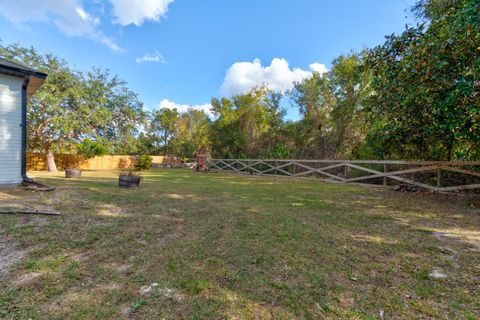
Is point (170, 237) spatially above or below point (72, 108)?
below

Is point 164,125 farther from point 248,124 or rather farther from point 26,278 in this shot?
point 26,278

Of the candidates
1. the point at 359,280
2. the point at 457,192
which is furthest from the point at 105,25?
the point at 457,192

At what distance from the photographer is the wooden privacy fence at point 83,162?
1486 centimetres

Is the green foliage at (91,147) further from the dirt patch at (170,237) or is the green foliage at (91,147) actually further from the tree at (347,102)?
the tree at (347,102)

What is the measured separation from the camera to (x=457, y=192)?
19.9 ft

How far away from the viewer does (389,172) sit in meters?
7.63

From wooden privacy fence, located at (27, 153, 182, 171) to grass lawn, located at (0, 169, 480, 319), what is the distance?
14.3m

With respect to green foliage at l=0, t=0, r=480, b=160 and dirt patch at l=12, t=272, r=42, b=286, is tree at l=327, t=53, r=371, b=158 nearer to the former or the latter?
green foliage at l=0, t=0, r=480, b=160

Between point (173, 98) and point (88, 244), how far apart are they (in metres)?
32.3

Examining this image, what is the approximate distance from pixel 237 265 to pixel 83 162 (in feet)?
67.4

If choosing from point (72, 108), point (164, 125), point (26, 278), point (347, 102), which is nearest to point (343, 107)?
point (347, 102)

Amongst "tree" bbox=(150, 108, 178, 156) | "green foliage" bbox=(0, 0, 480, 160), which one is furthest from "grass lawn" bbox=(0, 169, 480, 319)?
"tree" bbox=(150, 108, 178, 156)

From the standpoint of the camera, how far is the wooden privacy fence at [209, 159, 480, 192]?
6.11 meters

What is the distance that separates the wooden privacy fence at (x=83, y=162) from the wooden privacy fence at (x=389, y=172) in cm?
1418
